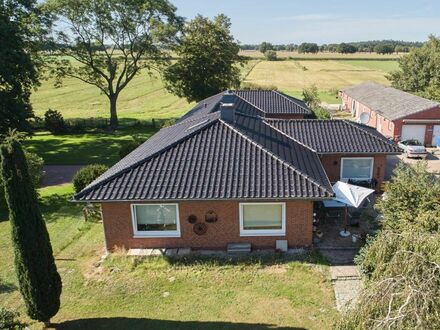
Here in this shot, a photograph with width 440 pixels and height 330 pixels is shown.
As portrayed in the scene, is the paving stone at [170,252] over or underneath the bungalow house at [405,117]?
underneath

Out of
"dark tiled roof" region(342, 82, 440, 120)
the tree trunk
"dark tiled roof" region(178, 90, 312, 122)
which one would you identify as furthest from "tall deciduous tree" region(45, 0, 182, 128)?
"dark tiled roof" region(342, 82, 440, 120)

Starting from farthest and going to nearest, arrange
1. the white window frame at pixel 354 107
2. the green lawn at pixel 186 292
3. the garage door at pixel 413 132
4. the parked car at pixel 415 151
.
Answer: the white window frame at pixel 354 107 < the garage door at pixel 413 132 < the parked car at pixel 415 151 < the green lawn at pixel 186 292

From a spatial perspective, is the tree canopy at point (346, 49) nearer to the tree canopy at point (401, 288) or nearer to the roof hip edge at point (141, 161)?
the roof hip edge at point (141, 161)

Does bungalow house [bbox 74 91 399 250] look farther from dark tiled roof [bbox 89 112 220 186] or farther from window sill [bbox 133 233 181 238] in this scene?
dark tiled roof [bbox 89 112 220 186]

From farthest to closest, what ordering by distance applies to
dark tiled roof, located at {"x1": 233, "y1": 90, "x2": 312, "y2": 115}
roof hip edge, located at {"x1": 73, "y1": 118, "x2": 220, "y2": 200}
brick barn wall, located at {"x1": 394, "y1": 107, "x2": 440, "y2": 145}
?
brick barn wall, located at {"x1": 394, "y1": 107, "x2": 440, "y2": 145}, dark tiled roof, located at {"x1": 233, "y1": 90, "x2": 312, "y2": 115}, roof hip edge, located at {"x1": 73, "y1": 118, "x2": 220, "y2": 200}

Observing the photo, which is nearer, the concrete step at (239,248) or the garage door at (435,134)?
the concrete step at (239,248)

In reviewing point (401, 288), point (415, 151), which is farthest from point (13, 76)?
point (401, 288)

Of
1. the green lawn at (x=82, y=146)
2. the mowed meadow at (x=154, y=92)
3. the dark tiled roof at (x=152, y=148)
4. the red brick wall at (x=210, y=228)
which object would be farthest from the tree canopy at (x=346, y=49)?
the red brick wall at (x=210, y=228)
